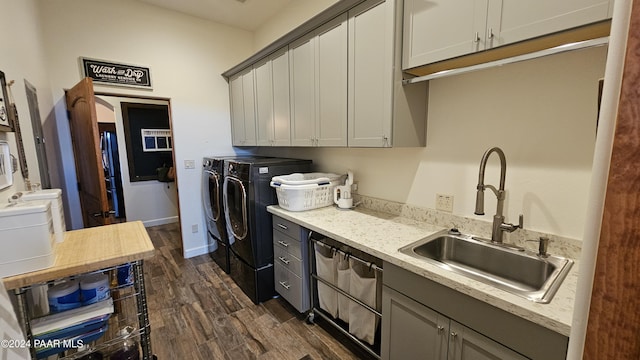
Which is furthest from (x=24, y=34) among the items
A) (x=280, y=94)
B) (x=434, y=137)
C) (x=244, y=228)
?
(x=434, y=137)

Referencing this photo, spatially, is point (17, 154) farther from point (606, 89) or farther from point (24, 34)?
point (606, 89)

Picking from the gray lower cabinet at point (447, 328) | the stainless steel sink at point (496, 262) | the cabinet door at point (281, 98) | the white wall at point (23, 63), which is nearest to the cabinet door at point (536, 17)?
the stainless steel sink at point (496, 262)

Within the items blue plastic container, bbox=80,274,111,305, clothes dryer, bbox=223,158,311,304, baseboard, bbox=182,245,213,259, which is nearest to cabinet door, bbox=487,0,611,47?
clothes dryer, bbox=223,158,311,304

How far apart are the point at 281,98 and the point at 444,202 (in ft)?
5.46

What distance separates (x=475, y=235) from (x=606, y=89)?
144 cm

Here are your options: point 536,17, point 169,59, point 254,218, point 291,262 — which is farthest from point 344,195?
point 169,59

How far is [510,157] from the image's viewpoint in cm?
144

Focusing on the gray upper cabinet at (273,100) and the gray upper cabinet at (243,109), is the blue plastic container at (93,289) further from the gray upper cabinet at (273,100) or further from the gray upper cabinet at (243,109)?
the gray upper cabinet at (243,109)

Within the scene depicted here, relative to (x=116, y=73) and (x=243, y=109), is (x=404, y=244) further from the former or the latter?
(x=116, y=73)

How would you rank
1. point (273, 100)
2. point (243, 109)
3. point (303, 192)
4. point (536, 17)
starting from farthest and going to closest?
1. point (243, 109)
2. point (273, 100)
3. point (303, 192)
4. point (536, 17)

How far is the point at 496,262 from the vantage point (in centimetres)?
A: 144

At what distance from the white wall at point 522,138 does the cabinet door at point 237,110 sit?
2.06 metres

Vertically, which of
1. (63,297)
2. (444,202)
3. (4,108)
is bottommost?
(63,297)

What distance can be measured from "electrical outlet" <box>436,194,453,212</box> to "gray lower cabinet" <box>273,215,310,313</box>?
3.06 ft
